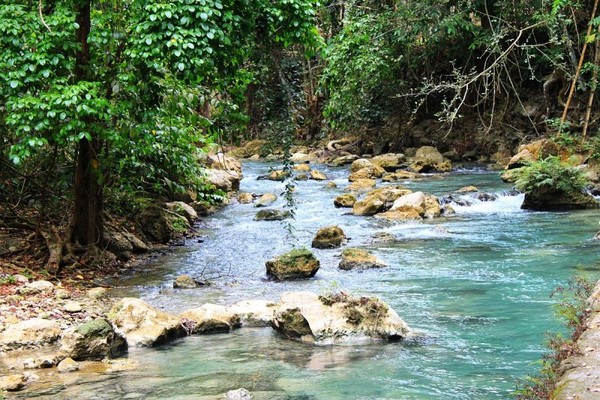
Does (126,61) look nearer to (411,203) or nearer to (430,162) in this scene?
(411,203)

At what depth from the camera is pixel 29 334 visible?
20.6 feet

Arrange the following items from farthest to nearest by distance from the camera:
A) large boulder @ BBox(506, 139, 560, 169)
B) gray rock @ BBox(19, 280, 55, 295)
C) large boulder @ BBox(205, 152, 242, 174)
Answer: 1. large boulder @ BBox(205, 152, 242, 174)
2. large boulder @ BBox(506, 139, 560, 169)
3. gray rock @ BBox(19, 280, 55, 295)

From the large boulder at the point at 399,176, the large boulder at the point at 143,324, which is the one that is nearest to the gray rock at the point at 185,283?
the large boulder at the point at 143,324

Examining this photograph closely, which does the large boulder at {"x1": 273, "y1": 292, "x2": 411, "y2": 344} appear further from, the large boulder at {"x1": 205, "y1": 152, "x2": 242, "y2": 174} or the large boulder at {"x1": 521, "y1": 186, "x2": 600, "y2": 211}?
the large boulder at {"x1": 205, "y1": 152, "x2": 242, "y2": 174}

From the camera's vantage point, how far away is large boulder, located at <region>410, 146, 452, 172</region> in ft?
71.8

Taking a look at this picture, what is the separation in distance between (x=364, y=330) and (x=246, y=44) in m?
3.87

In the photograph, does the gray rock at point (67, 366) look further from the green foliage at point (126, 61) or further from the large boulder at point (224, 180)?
the large boulder at point (224, 180)

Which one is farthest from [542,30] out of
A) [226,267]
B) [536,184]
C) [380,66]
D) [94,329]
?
[94,329]

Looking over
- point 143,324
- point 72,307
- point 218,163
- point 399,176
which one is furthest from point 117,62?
point 399,176

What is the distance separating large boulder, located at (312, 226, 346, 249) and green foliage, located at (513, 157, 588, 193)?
4819mm

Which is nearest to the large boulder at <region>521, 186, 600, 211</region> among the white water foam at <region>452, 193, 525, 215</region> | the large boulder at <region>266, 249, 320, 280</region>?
the white water foam at <region>452, 193, 525, 215</region>

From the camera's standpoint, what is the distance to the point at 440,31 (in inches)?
811

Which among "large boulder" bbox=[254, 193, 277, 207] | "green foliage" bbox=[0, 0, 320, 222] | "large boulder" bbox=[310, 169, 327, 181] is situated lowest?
"large boulder" bbox=[254, 193, 277, 207]

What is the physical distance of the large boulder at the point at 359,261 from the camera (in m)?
9.63
